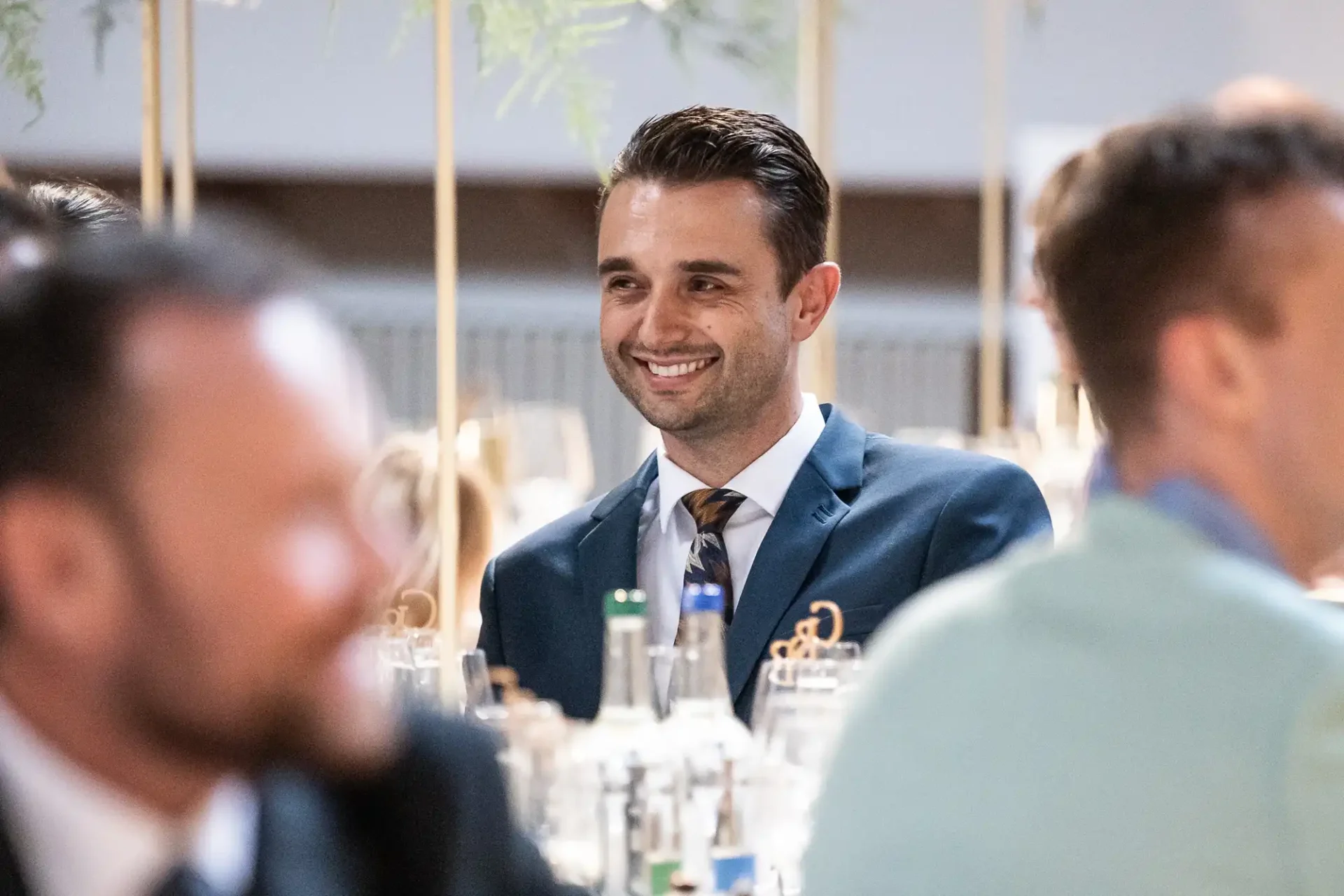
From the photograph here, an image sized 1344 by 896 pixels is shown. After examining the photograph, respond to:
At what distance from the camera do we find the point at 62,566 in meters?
0.56

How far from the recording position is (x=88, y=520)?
56 centimetres

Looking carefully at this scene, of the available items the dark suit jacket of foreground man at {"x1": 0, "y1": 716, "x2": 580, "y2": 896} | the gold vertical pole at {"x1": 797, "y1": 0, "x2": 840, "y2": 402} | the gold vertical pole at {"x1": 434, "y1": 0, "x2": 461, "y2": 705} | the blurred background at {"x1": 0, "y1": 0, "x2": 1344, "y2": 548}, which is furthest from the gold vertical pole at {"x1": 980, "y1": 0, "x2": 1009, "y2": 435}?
the dark suit jacket of foreground man at {"x1": 0, "y1": 716, "x2": 580, "y2": 896}

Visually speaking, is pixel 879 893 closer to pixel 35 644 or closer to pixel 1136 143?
pixel 1136 143

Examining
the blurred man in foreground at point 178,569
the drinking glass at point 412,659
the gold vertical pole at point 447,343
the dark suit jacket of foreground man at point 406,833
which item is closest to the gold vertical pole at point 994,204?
the gold vertical pole at point 447,343

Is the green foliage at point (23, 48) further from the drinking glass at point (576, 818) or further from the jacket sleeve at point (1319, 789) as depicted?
the jacket sleeve at point (1319, 789)

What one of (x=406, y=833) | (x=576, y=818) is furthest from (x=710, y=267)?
(x=406, y=833)

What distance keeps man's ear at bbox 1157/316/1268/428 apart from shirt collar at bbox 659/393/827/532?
1271 mm

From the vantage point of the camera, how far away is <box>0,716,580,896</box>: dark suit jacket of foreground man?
2.05 ft

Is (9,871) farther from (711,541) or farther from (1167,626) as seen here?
(711,541)

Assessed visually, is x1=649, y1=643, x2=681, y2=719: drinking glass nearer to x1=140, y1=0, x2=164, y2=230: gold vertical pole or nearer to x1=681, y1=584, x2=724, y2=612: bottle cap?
x1=681, y1=584, x2=724, y2=612: bottle cap

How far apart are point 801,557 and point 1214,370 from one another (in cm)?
121

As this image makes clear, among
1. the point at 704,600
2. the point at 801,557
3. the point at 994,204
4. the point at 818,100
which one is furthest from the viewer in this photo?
the point at 994,204

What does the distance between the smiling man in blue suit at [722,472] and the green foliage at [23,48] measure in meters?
0.95

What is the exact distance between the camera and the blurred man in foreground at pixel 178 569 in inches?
21.8
